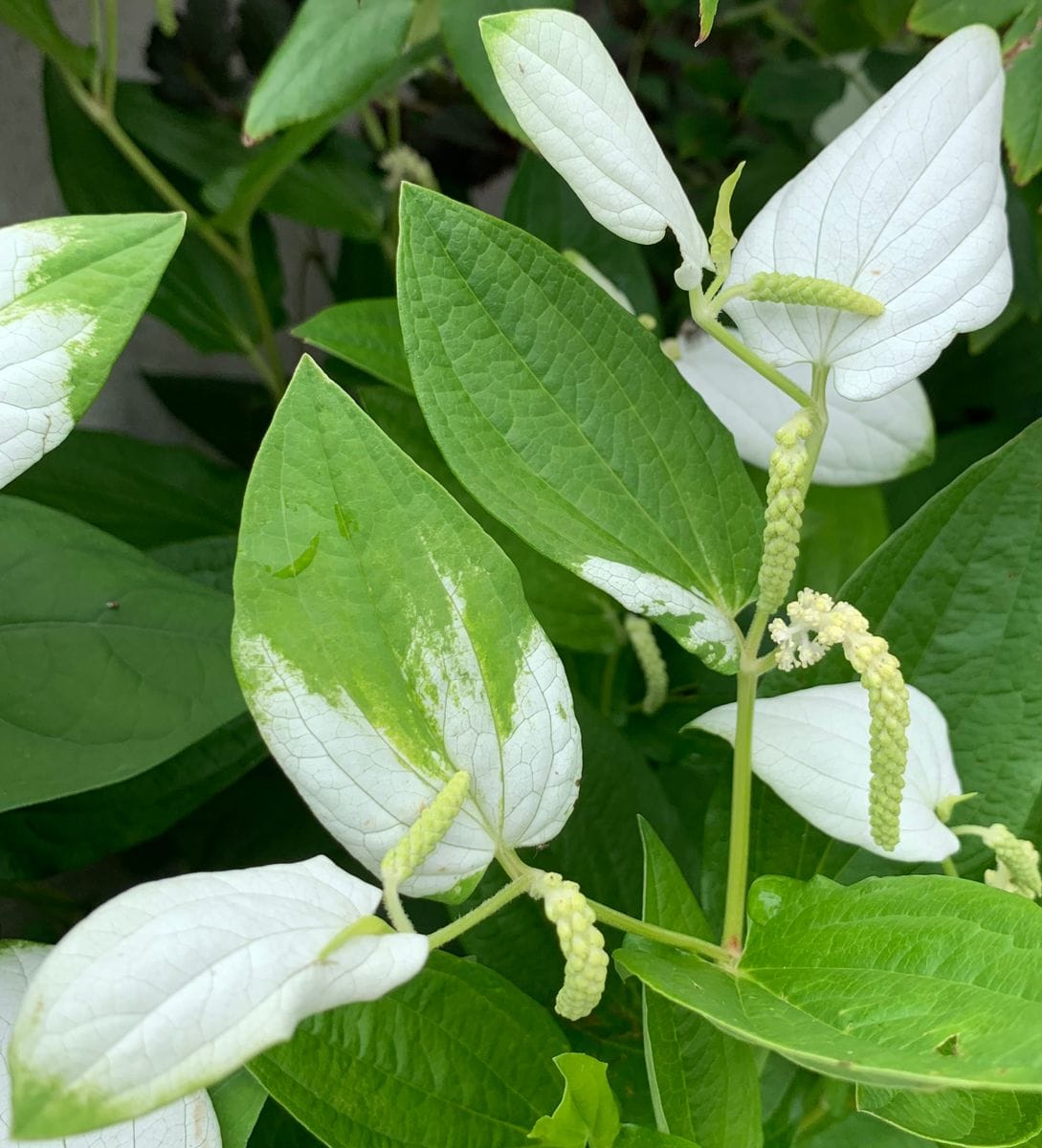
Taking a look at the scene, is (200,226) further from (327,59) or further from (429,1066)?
(429,1066)

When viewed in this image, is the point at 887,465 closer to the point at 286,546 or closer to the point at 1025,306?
the point at 1025,306

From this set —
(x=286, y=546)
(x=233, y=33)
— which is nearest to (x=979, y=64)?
(x=286, y=546)

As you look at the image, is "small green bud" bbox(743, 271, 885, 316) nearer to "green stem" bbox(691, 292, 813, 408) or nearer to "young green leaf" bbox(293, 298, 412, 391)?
"green stem" bbox(691, 292, 813, 408)

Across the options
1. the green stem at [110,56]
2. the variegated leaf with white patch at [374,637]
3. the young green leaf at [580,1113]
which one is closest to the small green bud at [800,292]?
the variegated leaf with white patch at [374,637]

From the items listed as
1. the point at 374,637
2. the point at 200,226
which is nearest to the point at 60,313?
the point at 374,637

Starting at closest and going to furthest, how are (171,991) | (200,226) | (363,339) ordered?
(171,991) < (363,339) < (200,226)

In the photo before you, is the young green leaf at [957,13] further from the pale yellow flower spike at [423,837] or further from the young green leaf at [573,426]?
the pale yellow flower spike at [423,837]
